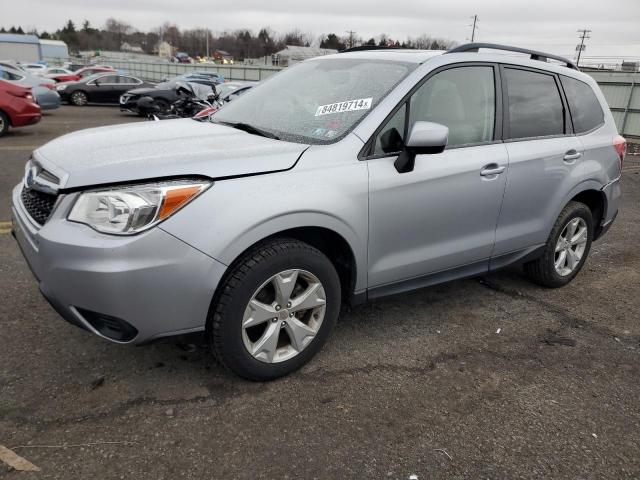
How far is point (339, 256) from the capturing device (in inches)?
122

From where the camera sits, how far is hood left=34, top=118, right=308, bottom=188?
97.2 inches

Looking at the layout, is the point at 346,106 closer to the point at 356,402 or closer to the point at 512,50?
the point at 512,50

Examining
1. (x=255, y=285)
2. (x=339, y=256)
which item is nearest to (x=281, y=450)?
(x=255, y=285)

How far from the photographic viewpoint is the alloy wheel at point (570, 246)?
4.37 meters

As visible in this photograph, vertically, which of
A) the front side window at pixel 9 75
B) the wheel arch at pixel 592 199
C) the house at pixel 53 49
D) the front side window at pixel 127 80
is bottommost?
the house at pixel 53 49

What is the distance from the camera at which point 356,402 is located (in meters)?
2.80

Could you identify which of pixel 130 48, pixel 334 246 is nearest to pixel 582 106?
pixel 334 246

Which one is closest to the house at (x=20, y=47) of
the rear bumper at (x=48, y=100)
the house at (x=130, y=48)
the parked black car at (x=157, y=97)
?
the house at (x=130, y=48)

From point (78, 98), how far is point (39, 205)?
22.4 meters

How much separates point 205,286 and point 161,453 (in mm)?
748

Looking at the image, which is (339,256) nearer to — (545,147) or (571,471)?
(571,471)

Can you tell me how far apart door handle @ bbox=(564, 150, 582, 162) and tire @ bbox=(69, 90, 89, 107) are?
22545 millimetres

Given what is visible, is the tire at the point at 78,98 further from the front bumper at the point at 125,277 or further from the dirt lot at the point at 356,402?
the front bumper at the point at 125,277

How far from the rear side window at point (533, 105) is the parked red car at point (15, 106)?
435 inches
